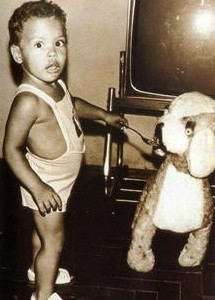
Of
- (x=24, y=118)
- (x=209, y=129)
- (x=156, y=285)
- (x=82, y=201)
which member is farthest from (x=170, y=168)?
(x=82, y=201)

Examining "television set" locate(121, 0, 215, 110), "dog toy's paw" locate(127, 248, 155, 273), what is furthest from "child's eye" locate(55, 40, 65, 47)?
"dog toy's paw" locate(127, 248, 155, 273)

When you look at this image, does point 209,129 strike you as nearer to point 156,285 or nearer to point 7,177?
point 156,285

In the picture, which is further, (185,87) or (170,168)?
(185,87)

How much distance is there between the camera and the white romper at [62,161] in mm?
1199

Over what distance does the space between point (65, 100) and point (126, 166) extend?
0.82m

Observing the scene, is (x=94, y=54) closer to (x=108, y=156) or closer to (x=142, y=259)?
(x=108, y=156)

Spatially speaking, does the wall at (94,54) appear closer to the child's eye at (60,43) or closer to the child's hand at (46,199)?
the child's eye at (60,43)

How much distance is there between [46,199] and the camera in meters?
1.13

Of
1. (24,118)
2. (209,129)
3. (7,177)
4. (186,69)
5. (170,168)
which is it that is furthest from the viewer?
(7,177)

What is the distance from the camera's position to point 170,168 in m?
1.34

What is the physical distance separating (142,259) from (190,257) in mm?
149

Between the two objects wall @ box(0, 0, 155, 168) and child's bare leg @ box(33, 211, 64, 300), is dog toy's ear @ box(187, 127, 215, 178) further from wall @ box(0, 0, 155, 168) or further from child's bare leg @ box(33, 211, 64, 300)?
wall @ box(0, 0, 155, 168)

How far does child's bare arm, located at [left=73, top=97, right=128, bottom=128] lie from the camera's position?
138 centimetres

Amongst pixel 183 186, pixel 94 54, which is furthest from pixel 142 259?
pixel 94 54
